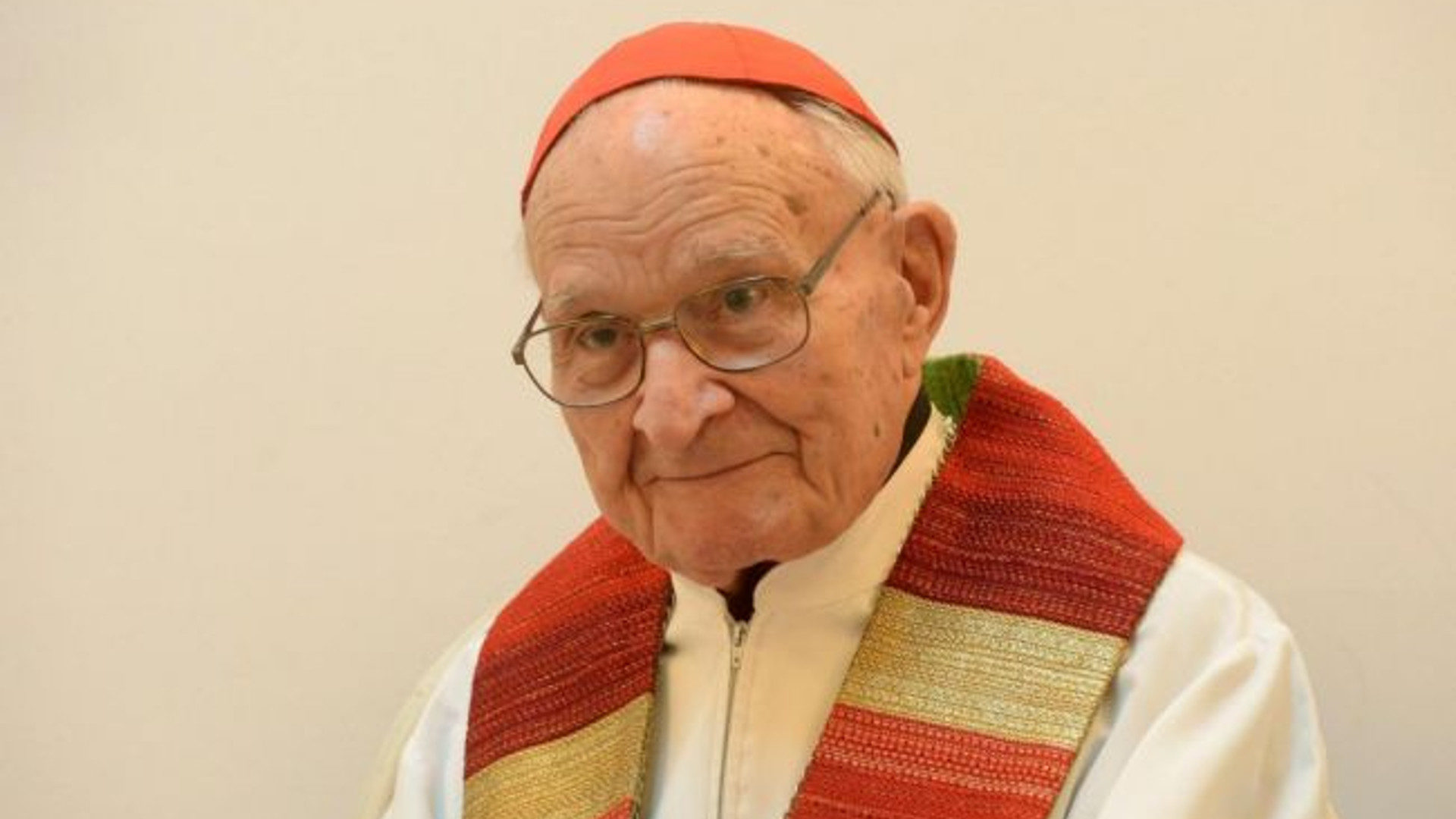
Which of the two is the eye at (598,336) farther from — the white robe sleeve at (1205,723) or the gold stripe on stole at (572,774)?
the white robe sleeve at (1205,723)

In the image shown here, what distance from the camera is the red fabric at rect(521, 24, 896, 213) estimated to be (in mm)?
2297

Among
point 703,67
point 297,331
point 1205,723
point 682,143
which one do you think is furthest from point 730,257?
point 297,331

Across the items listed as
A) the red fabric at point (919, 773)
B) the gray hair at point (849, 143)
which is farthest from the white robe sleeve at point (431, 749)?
the gray hair at point (849, 143)

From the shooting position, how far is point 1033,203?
3.15 m

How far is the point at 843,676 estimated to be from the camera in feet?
7.95

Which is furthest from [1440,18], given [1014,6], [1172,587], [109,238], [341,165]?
[109,238]

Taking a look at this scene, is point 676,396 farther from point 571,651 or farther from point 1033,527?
point 571,651

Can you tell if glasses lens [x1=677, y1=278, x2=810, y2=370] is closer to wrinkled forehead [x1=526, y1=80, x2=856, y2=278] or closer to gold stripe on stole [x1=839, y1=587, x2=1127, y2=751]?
wrinkled forehead [x1=526, y1=80, x2=856, y2=278]

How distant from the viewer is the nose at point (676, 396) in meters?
2.18

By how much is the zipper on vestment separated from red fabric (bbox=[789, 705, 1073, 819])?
0.11 meters

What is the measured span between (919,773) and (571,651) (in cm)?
58

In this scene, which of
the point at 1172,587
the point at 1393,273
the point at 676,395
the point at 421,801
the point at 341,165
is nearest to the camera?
the point at 676,395

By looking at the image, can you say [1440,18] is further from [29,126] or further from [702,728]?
[29,126]

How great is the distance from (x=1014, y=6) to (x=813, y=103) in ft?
3.18
